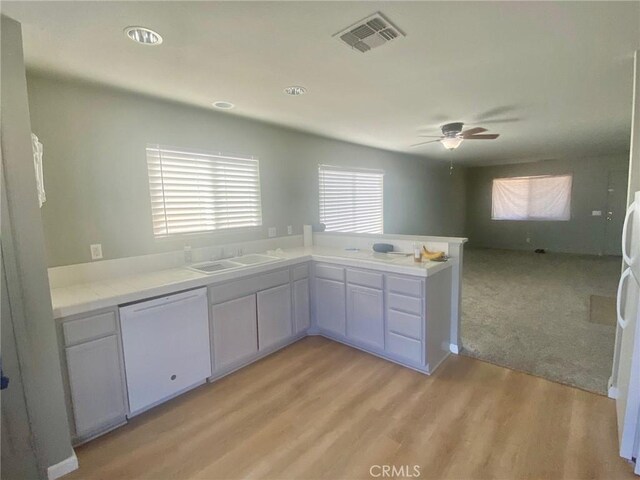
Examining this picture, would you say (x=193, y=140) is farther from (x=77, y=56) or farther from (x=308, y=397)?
(x=308, y=397)

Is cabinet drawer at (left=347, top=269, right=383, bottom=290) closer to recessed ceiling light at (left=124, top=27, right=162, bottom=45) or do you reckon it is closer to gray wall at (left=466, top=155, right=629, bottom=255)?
recessed ceiling light at (left=124, top=27, right=162, bottom=45)

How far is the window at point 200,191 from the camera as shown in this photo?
2798 mm

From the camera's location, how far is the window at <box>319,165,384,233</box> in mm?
4516

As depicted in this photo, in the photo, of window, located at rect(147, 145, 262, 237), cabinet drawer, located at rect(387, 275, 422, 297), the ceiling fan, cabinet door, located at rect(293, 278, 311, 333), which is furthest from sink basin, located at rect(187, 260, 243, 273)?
the ceiling fan

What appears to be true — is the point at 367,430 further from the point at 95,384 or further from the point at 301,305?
the point at 95,384

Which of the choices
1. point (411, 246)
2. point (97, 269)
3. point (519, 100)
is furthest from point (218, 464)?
point (519, 100)

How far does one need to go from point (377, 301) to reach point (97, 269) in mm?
2354

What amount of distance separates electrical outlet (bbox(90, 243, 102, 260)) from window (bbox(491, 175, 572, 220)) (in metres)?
9.17

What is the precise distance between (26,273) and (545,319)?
477 centimetres

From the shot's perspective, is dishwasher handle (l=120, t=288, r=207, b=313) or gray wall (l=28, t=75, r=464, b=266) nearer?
dishwasher handle (l=120, t=288, r=207, b=313)

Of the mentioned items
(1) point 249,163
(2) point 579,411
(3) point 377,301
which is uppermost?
(1) point 249,163

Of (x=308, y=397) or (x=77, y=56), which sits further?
(x=308, y=397)

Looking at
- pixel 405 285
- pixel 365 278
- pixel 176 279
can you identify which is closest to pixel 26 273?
pixel 176 279

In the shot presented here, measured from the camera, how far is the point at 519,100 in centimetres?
293
